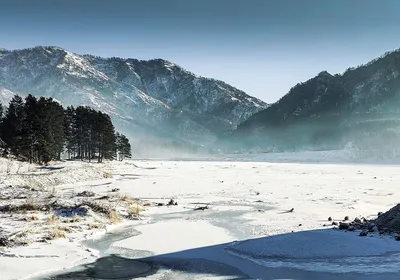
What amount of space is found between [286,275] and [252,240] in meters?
4.86

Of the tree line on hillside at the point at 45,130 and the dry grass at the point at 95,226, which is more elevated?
the tree line on hillside at the point at 45,130

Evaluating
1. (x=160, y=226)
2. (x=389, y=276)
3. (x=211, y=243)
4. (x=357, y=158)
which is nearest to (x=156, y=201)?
(x=160, y=226)

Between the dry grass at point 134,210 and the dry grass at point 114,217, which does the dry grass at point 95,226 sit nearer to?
the dry grass at point 114,217

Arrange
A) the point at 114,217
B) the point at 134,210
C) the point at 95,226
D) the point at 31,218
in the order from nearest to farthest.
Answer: the point at 95,226 < the point at 31,218 < the point at 114,217 < the point at 134,210

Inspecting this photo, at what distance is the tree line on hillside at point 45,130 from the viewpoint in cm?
6369

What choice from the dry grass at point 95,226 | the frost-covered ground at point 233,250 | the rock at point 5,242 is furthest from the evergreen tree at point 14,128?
the rock at point 5,242

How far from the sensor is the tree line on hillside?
209ft

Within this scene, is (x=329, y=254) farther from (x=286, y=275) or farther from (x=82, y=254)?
(x=82, y=254)

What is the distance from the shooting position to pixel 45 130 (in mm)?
65562

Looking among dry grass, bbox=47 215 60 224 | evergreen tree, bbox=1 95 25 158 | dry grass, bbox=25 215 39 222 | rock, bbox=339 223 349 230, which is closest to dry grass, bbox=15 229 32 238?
dry grass, bbox=47 215 60 224

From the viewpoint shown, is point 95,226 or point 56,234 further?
point 95,226

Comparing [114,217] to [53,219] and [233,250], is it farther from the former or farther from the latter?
[233,250]

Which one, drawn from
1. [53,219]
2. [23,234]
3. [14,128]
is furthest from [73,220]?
[14,128]

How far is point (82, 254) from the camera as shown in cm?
1527
